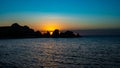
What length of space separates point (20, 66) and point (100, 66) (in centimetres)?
1215

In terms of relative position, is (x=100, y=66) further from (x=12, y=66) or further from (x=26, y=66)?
(x=12, y=66)

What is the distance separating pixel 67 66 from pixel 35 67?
15.8 feet

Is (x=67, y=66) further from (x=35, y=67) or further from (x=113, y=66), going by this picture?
(x=113, y=66)

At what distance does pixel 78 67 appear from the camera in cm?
2552

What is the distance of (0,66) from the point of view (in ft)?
83.6

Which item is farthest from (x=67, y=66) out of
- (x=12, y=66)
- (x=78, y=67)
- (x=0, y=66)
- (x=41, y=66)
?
(x=0, y=66)

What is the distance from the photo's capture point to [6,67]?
25.0m

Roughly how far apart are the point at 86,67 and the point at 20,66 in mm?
9993

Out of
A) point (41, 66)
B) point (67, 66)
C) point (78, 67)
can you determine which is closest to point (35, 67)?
point (41, 66)

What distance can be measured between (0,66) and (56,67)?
8.31 m

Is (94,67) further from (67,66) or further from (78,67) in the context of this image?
(67,66)

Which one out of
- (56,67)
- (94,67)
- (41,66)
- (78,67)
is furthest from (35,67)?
(94,67)

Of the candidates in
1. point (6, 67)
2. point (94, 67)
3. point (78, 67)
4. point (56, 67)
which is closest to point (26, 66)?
point (6, 67)

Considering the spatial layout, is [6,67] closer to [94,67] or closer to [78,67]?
[78,67]
